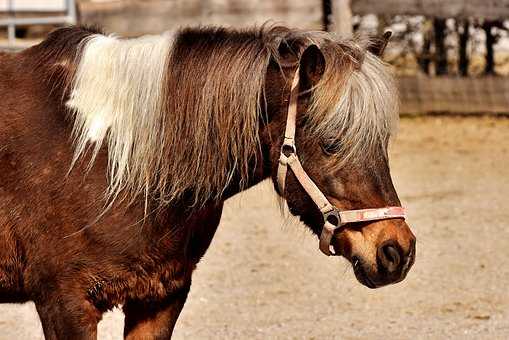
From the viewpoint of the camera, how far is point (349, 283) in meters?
6.48

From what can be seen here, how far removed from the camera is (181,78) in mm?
3732

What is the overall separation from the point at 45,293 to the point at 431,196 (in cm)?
537

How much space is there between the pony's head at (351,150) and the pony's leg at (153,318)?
64cm

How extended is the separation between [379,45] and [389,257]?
82 cm

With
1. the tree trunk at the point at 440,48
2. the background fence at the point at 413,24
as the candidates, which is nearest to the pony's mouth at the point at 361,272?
the background fence at the point at 413,24

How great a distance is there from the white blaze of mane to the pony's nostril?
0.85 meters

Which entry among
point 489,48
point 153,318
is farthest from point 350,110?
point 489,48

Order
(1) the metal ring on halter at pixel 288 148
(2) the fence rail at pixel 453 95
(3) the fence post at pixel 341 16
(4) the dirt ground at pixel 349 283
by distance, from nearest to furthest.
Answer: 1. (1) the metal ring on halter at pixel 288 148
2. (4) the dirt ground at pixel 349 283
3. (3) the fence post at pixel 341 16
4. (2) the fence rail at pixel 453 95

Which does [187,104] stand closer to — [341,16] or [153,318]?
[153,318]

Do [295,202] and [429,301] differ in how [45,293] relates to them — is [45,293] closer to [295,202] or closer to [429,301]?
[295,202]

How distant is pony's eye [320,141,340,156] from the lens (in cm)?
354

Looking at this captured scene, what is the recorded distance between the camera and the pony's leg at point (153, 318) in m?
3.92

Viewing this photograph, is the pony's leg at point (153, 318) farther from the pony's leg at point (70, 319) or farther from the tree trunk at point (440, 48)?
the tree trunk at point (440, 48)

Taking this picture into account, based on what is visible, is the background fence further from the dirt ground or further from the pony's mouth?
the pony's mouth
